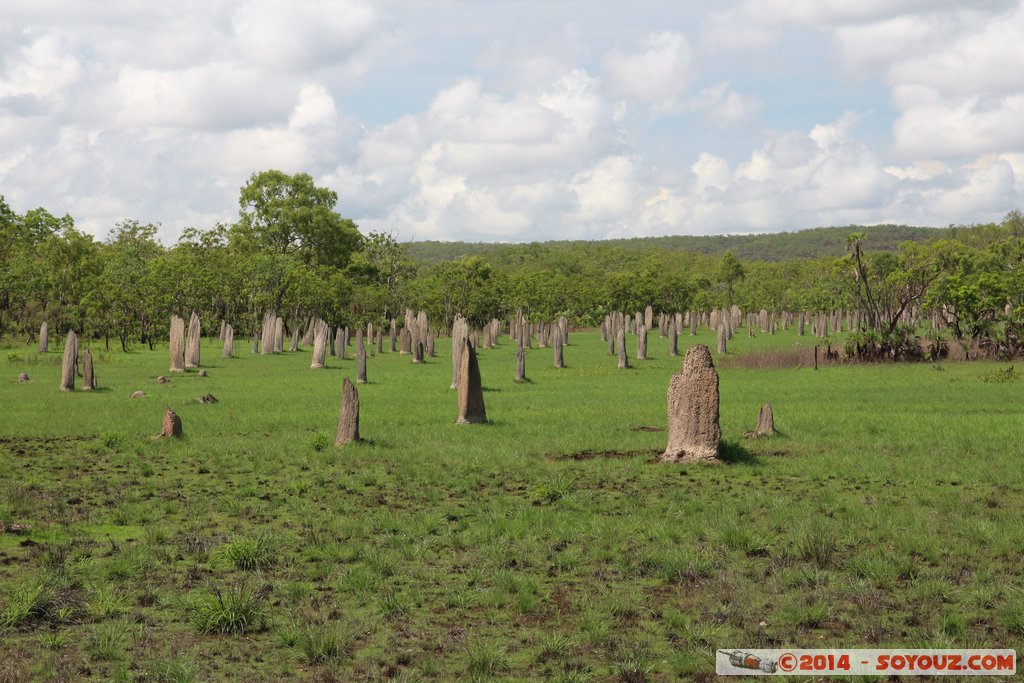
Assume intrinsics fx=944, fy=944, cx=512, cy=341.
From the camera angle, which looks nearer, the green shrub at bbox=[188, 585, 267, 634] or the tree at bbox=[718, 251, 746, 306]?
the green shrub at bbox=[188, 585, 267, 634]

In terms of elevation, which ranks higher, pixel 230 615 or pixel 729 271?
pixel 729 271

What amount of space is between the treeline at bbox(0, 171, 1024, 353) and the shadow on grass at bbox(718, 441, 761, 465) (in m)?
29.8

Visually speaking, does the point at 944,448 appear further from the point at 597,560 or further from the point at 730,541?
the point at 597,560

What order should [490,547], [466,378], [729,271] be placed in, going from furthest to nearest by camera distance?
1. [729,271]
2. [466,378]
3. [490,547]

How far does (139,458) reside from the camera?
58.6ft

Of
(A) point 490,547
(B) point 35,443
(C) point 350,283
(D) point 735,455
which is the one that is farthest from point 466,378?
(C) point 350,283

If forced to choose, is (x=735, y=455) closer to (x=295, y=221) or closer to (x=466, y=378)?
(x=466, y=378)

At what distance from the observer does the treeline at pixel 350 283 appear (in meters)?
49.4

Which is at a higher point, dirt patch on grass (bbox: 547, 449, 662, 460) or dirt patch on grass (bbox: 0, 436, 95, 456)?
dirt patch on grass (bbox: 547, 449, 662, 460)

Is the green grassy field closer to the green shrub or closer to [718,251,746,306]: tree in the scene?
the green shrub

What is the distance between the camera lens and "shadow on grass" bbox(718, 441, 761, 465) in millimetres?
16875

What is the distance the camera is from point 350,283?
264ft

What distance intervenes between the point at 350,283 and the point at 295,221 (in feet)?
46.1

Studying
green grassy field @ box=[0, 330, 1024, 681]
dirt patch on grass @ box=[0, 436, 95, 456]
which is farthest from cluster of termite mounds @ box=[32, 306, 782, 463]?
dirt patch on grass @ box=[0, 436, 95, 456]
